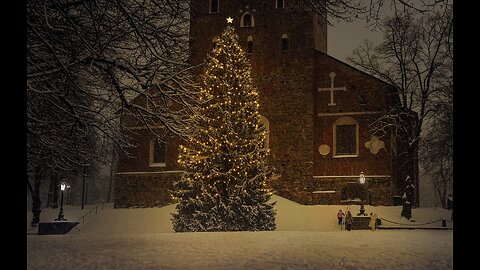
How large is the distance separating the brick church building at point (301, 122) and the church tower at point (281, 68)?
6cm

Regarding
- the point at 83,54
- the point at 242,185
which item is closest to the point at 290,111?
the point at 242,185

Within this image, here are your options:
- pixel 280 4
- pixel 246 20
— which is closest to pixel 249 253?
pixel 246 20

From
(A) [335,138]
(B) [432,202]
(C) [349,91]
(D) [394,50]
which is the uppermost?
(D) [394,50]

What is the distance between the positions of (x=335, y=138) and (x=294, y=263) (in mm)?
23048

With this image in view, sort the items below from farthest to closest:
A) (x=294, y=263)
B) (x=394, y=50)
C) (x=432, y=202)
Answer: (x=432, y=202)
(x=394, y=50)
(x=294, y=263)

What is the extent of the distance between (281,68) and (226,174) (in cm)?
1188

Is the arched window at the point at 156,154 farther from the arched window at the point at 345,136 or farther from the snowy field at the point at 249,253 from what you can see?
the snowy field at the point at 249,253

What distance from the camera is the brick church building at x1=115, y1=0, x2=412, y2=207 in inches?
1357

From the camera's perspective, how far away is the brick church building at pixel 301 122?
113ft

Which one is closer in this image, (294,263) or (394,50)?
(294,263)

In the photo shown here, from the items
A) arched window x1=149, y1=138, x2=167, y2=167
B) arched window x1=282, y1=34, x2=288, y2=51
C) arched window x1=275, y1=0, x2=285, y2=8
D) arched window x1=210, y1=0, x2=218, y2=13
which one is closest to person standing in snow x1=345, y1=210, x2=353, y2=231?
arched window x1=282, y1=34, x2=288, y2=51

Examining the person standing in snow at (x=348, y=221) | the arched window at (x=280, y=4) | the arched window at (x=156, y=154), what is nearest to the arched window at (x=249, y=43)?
the arched window at (x=280, y=4)
